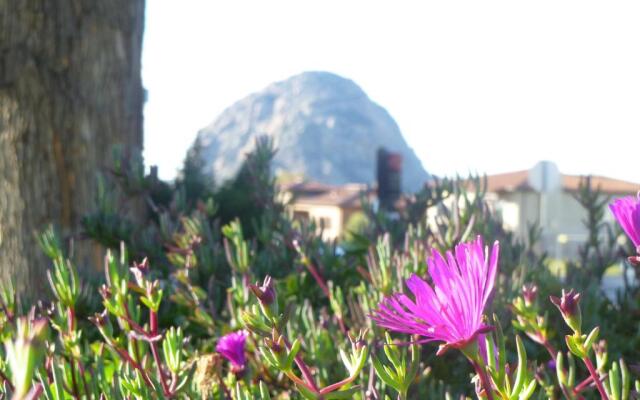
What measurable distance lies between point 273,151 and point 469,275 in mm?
1959

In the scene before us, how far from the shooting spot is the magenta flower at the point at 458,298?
2.59 ft

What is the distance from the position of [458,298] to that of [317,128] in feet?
547

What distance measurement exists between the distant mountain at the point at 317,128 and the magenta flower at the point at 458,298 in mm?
149828

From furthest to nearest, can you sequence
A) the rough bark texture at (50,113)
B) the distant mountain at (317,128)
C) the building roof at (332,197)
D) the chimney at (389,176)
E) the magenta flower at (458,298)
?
1. the distant mountain at (317,128)
2. the building roof at (332,197)
3. the chimney at (389,176)
4. the rough bark texture at (50,113)
5. the magenta flower at (458,298)

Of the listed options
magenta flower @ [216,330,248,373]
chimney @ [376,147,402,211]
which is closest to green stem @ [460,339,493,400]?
magenta flower @ [216,330,248,373]

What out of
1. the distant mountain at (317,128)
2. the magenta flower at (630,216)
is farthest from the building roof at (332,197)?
the distant mountain at (317,128)

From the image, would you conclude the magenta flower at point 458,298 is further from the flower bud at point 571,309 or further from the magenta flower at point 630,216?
the magenta flower at point 630,216

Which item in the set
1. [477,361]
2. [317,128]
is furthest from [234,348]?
[317,128]

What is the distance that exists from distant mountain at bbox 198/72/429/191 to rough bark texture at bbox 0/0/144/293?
14619 cm

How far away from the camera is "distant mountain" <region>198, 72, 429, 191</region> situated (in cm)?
15738

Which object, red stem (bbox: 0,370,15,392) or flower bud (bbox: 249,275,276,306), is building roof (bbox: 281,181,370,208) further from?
flower bud (bbox: 249,275,276,306)

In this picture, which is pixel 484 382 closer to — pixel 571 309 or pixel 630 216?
pixel 571 309

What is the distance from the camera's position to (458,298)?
0.80m

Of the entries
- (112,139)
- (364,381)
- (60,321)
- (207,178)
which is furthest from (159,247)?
(207,178)
